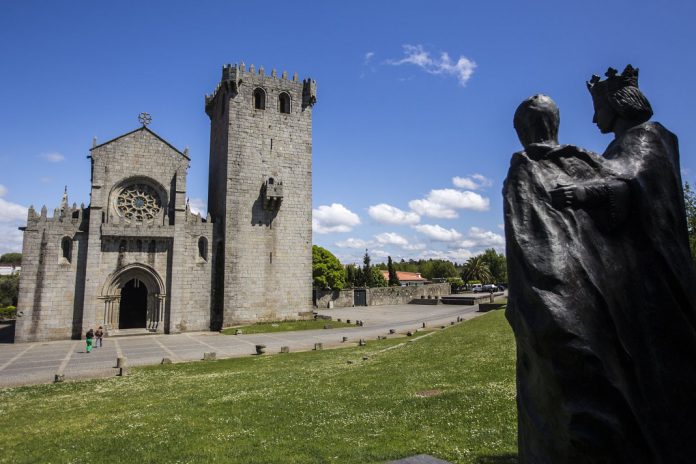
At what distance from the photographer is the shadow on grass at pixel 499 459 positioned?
663 cm

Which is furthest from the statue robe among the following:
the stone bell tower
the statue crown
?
the stone bell tower

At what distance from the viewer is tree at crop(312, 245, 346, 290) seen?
60281mm

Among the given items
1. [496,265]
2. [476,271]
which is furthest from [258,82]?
[496,265]

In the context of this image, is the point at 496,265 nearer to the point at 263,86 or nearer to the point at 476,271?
the point at 476,271

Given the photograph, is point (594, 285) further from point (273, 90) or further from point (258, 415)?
point (273, 90)

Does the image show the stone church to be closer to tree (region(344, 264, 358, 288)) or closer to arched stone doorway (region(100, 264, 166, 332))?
arched stone doorway (region(100, 264, 166, 332))

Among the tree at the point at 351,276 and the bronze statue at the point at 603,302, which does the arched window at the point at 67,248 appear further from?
the tree at the point at 351,276

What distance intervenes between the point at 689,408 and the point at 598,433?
748mm

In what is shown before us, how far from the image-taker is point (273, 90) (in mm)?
38188

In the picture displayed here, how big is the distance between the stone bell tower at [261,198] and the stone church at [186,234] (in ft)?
0.28

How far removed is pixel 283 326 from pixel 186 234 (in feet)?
34.1

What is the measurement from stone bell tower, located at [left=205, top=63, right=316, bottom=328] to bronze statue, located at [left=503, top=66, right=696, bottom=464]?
109ft

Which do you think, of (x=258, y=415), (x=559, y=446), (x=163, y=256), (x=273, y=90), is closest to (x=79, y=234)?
(x=163, y=256)

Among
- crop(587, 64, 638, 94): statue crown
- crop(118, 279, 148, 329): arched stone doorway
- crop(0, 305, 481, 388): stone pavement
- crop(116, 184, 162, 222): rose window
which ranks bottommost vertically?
crop(0, 305, 481, 388): stone pavement
